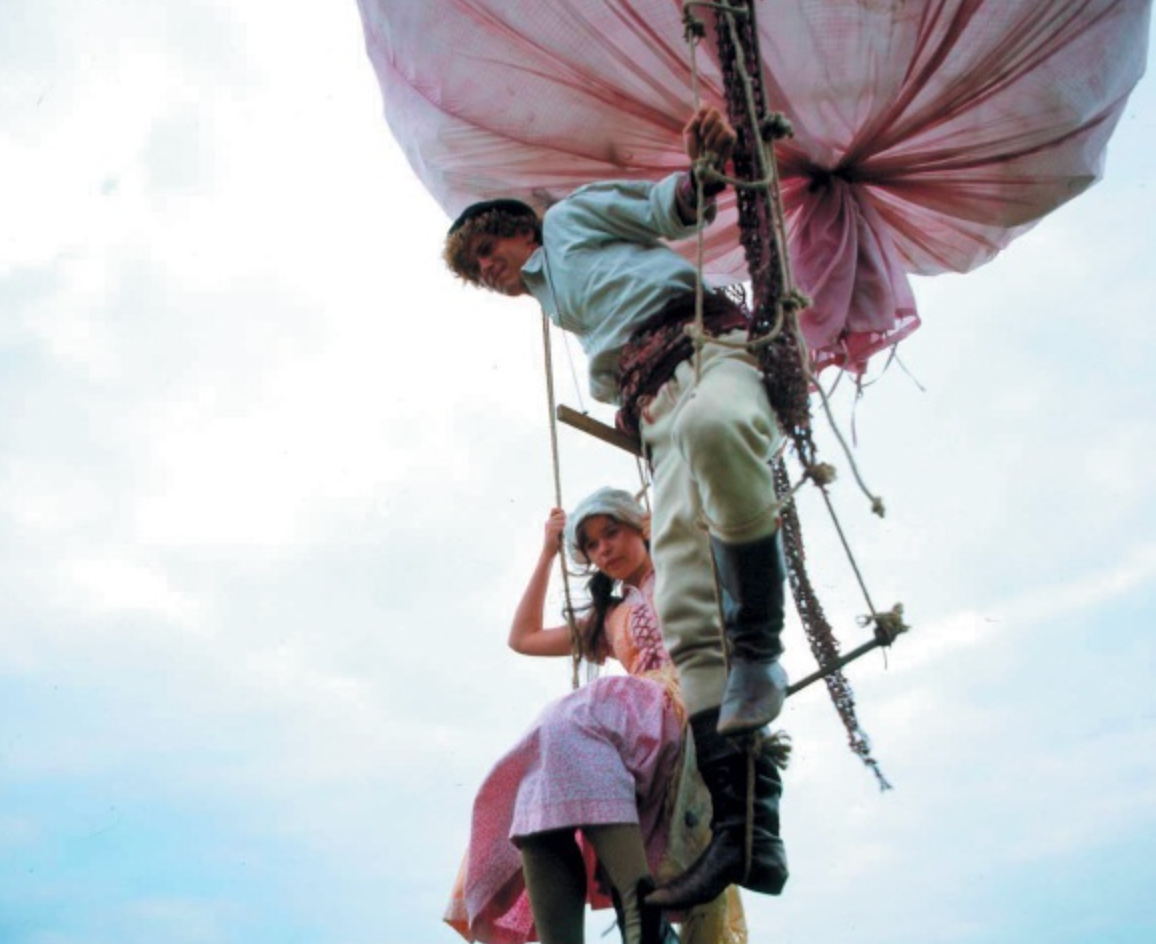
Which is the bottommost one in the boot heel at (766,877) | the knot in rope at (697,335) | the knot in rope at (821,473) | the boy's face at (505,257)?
the boot heel at (766,877)

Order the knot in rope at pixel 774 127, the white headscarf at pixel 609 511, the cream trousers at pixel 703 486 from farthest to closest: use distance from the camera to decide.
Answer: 1. the white headscarf at pixel 609 511
2. the knot in rope at pixel 774 127
3. the cream trousers at pixel 703 486

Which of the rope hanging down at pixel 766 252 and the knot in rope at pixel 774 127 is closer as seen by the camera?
the rope hanging down at pixel 766 252

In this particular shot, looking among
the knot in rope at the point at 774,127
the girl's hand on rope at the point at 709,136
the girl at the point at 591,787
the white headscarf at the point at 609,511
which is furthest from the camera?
the white headscarf at the point at 609,511

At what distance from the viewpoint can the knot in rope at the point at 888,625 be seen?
2590 millimetres

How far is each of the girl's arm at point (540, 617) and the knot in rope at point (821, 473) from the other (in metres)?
1.20

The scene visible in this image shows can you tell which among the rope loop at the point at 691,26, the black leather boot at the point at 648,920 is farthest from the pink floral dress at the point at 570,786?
the rope loop at the point at 691,26

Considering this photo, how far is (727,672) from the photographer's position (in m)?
2.57

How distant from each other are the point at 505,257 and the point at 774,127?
0.84 meters

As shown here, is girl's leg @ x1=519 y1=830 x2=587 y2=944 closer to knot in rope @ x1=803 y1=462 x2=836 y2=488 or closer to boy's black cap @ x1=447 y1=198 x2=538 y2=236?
knot in rope @ x1=803 y1=462 x2=836 y2=488

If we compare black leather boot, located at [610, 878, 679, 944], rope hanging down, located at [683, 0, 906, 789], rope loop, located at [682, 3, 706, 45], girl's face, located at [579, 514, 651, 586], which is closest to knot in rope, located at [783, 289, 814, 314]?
rope hanging down, located at [683, 0, 906, 789]

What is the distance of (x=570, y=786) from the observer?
9.42ft

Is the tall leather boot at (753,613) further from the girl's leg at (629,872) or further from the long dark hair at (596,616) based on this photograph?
the long dark hair at (596,616)

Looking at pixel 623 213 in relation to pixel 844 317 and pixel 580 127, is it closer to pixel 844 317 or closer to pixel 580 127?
pixel 580 127

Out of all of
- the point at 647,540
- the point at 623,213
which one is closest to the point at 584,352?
the point at 623,213
